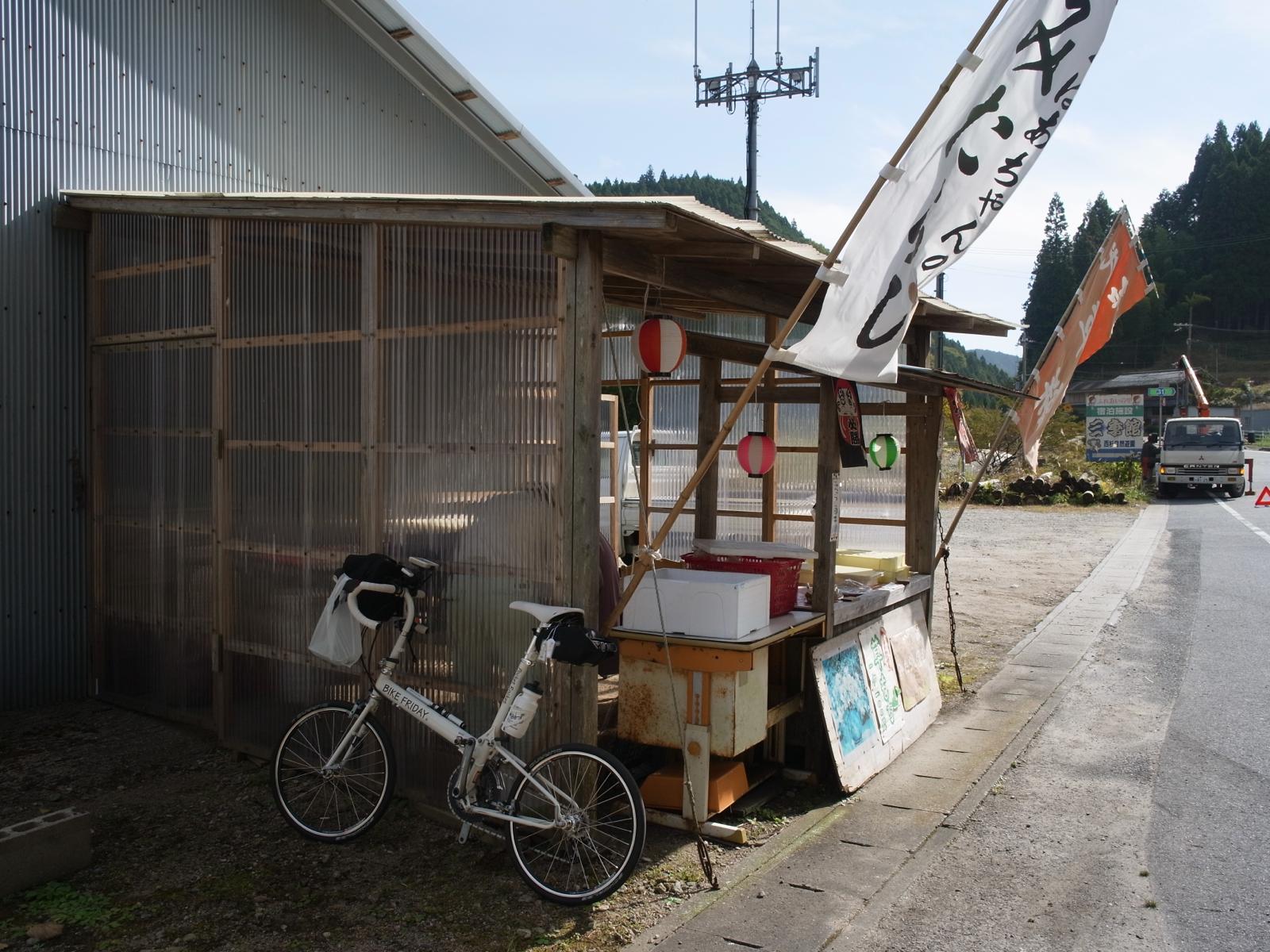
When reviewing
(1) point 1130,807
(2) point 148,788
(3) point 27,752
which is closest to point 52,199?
(3) point 27,752

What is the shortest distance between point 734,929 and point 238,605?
389cm

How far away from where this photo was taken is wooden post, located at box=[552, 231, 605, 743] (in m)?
4.93

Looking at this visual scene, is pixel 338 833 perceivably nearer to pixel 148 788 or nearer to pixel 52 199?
pixel 148 788

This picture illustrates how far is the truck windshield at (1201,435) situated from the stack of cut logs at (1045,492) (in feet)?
11.3

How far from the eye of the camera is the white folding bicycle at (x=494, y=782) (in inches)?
178

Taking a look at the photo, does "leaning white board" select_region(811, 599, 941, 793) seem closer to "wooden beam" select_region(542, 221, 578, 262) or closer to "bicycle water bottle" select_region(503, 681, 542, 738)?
"bicycle water bottle" select_region(503, 681, 542, 738)

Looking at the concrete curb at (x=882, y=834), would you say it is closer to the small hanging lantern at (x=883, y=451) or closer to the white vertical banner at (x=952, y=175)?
the small hanging lantern at (x=883, y=451)

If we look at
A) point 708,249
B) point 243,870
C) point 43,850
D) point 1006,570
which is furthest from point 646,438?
point 1006,570

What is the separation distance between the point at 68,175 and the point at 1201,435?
32085 millimetres

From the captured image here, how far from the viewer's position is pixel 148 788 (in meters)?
6.07

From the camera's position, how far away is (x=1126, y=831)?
5.72 meters

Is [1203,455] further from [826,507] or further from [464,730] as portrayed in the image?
[464,730]

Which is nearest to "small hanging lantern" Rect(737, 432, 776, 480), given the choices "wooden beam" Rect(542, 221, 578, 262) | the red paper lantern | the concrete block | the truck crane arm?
the red paper lantern

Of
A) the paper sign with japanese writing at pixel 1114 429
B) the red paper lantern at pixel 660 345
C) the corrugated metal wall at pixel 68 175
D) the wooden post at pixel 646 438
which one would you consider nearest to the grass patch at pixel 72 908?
the corrugated metal wall at pixel 68 175
